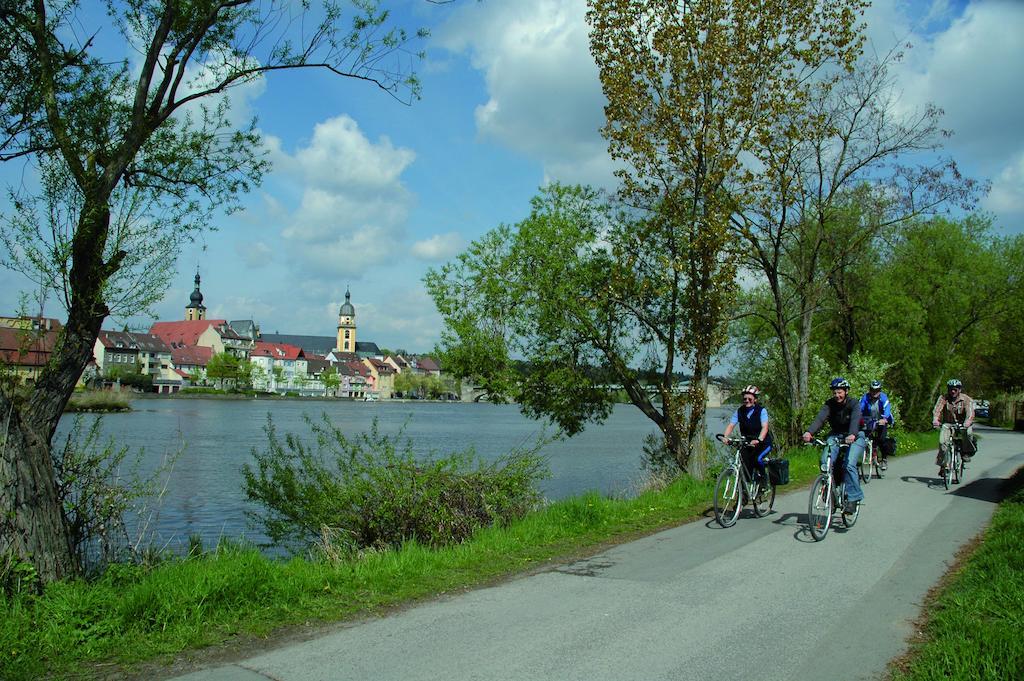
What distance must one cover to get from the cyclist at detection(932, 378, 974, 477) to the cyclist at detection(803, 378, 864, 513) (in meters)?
5.65

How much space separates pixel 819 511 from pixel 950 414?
731 cm

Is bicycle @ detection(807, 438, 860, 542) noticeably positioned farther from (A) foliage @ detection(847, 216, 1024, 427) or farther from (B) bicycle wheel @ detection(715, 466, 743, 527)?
(A) foliage @ detection(847, 216, 1024, 427)

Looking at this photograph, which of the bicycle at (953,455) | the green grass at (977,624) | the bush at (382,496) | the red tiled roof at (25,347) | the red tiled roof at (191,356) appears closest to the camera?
the green grass at (977,624)

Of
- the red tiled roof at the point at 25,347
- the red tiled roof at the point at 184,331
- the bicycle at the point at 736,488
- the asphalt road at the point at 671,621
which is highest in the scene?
the red tiled roof at the point at 184,331

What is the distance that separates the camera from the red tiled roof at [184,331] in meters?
163

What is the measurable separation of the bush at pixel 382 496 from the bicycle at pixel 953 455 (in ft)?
25.8

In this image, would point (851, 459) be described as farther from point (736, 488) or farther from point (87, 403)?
point (87, 403)

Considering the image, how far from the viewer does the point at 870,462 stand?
16.5 m

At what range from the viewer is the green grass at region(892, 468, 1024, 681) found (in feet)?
16.0

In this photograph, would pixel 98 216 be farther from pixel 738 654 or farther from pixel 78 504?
pixel 738 654

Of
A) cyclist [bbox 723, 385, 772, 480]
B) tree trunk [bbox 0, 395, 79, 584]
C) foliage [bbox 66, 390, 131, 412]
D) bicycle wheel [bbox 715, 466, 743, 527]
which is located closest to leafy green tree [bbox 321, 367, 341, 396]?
foliage [bbox 66, 390, 131, 412]

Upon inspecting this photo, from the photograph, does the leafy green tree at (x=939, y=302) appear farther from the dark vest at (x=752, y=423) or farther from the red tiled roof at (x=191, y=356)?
the red tiled roof at (x=191, y=356)

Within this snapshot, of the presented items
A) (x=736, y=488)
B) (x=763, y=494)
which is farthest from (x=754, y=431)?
(x=763, y=494)

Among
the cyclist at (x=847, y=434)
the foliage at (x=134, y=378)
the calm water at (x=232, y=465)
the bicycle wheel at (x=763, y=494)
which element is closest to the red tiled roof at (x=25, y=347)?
the calm water at (x=232, y=465)
